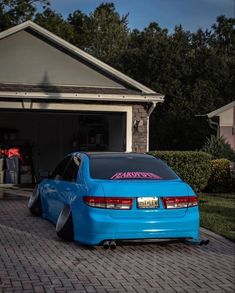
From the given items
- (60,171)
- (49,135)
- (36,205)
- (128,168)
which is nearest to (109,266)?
(128,168)

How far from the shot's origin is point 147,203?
8.20 metres

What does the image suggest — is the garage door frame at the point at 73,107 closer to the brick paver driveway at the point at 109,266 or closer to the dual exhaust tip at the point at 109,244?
the brick paver driveway at the point at 109,266

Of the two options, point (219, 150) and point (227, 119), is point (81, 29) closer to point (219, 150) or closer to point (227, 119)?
point (227, 119)

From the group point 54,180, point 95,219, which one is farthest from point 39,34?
point 95,219

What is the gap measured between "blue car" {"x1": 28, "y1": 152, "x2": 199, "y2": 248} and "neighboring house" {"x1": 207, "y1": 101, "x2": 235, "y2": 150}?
2244 cm

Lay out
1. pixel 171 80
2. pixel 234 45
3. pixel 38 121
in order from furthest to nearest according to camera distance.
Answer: pixel 234 45, pixel 171 80, pixel 38 121

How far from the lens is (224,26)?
54.3 meters

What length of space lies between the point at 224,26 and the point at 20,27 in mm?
38992

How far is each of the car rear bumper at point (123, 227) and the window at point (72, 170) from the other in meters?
1.11

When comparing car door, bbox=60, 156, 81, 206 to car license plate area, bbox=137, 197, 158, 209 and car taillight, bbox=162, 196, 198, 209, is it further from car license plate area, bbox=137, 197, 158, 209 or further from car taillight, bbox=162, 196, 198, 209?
car taillight, bbox=162, 196, 198, 209

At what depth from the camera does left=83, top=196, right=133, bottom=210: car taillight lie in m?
8.06

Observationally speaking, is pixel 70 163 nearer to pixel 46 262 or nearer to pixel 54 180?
pixel 54 180

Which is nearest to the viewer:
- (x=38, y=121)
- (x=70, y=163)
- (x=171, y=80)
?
(x=70, y=163)

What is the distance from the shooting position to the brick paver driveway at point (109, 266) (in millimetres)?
6445
